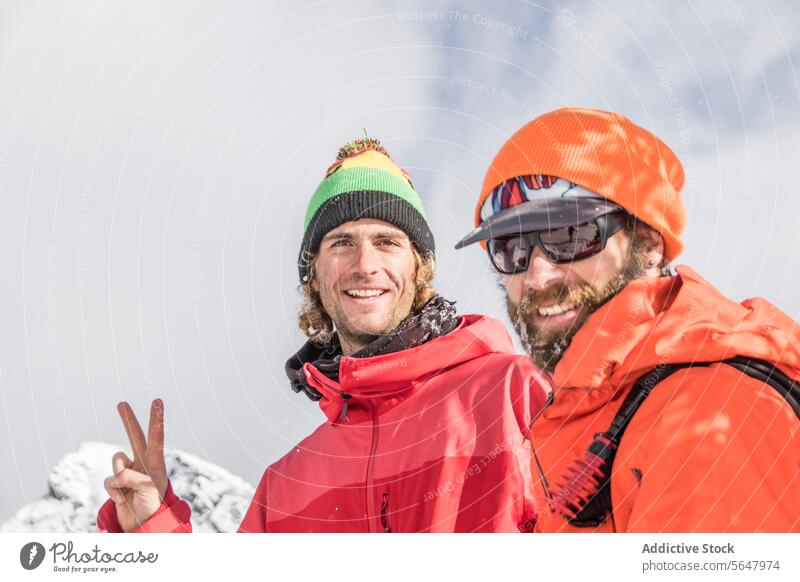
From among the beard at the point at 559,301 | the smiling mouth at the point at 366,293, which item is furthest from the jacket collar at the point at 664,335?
the smiling mouth at the point at 366,293

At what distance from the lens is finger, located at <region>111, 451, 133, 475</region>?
131 inches

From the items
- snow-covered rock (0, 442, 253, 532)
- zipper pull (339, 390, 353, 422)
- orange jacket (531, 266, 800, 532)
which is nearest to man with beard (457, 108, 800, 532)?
orange jacket (531, 266, 800, 532)

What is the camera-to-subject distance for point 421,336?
362cm

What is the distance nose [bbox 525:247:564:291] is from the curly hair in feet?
5.34

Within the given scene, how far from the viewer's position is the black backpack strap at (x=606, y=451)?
5.19ft

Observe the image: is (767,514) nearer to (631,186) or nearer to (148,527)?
(631,186)

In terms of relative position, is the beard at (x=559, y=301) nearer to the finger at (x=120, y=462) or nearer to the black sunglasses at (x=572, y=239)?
the black sunglasses at (x=572, y=239)

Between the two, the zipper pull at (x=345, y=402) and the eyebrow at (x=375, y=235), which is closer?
the zipper pull at (x=345, y=402)

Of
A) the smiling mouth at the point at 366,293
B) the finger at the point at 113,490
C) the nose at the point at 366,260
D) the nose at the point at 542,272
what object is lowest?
the finger at the point at 113,490

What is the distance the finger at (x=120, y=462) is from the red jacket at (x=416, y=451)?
20 cm

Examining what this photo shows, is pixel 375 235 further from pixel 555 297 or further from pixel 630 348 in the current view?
pixel 630 348

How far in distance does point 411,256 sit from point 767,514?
8.58 ft
